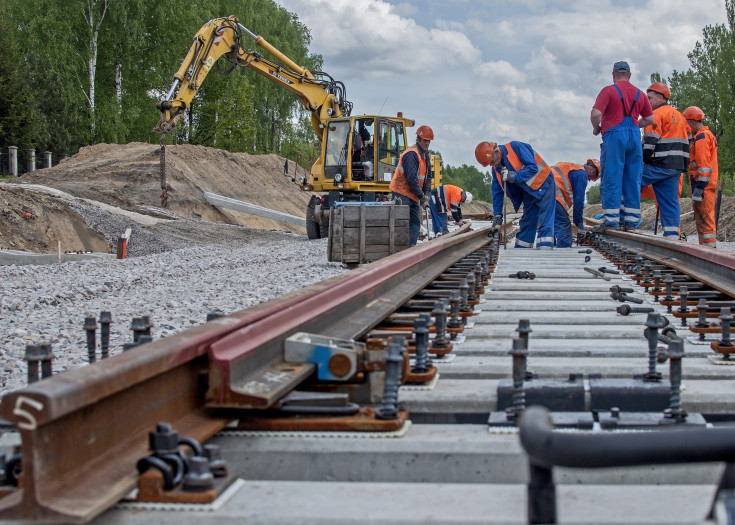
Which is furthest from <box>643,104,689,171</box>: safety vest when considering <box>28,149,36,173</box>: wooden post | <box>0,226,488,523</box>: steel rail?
<box>28,149,36,173</box>: wooden post

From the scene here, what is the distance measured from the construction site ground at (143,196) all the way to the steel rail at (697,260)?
1141cm

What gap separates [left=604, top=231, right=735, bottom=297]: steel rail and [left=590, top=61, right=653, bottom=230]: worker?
4.72ft

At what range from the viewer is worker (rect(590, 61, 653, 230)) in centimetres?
979

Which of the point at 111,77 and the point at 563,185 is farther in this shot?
the point at 111,77

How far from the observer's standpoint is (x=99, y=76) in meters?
40.8

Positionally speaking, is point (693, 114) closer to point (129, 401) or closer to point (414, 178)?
point (414, 178)

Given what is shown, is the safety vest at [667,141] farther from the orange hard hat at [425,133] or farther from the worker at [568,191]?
the orange hard hat at [425,133]

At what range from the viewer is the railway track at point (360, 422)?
1570 millimetres

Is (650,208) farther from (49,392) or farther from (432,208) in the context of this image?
(49,392)

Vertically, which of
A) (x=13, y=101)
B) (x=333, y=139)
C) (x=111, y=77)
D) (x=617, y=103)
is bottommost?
(x=617, y=103)

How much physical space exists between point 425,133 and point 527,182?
2.30 m

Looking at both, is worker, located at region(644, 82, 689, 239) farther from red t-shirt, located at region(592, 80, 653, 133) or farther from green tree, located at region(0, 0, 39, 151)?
green tree, located at region(0, 0, 39, 151)

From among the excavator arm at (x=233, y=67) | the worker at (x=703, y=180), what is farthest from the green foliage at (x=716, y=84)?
the worker at (x=703, y=180)

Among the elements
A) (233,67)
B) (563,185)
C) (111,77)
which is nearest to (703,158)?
(563,185)
